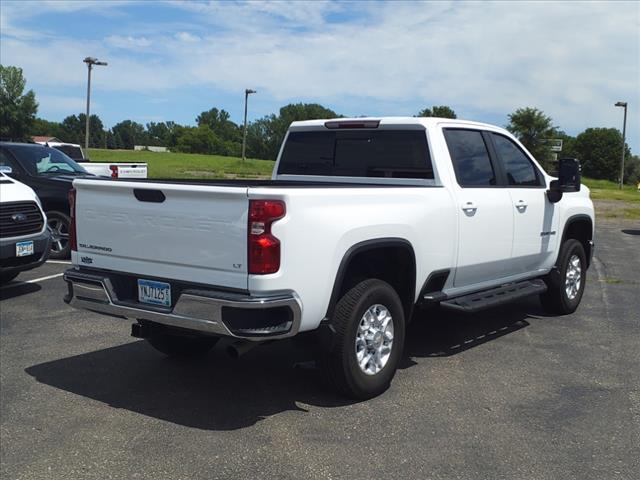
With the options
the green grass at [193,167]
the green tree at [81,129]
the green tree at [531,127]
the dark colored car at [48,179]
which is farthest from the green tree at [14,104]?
the dark colored car at [48,179]

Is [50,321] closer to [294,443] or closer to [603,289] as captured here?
[294,443]

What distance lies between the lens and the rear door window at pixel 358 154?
5664 millimetres

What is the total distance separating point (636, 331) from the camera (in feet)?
22.0

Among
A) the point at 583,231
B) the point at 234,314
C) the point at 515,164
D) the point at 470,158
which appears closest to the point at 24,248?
the point at 234,314

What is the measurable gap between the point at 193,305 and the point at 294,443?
1002mm

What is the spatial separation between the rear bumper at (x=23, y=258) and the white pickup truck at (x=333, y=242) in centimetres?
308

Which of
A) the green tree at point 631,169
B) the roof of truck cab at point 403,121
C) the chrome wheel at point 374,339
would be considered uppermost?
the green tree at point 631,169

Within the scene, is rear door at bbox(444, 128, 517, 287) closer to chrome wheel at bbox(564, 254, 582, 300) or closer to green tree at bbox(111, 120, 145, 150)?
chrome wheel at bbox(564, 254, 582, 300)

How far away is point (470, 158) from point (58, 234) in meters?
7.00

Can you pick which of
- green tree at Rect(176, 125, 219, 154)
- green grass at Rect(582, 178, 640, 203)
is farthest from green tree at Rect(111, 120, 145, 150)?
green grass at Rect(582, 178, 640, 203)

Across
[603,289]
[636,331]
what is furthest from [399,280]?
[603,289]

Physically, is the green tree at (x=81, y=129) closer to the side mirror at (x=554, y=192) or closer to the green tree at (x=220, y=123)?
the green tree at (x=220, y=123)

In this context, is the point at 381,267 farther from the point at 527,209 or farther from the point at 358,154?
the point at 527,209

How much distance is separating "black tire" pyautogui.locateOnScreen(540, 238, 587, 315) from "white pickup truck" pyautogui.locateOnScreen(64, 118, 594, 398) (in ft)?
1.92
